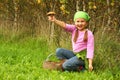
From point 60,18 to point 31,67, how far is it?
3140 millimetres

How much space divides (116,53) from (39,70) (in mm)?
1478

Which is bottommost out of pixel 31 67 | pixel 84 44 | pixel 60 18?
pixel 31 67

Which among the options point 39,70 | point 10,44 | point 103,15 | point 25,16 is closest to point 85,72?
point 39,70

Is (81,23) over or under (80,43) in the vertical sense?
over

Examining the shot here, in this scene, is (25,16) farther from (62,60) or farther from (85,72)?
(85,72)

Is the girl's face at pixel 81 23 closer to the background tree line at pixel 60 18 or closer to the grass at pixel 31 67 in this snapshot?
the background tree line at pixel 60 18

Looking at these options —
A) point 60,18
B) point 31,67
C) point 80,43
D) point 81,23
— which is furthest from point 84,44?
point 60,18

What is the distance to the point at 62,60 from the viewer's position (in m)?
7.40

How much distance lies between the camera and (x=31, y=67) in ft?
23.1

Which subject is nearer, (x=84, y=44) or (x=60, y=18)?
(x=84, y=44)

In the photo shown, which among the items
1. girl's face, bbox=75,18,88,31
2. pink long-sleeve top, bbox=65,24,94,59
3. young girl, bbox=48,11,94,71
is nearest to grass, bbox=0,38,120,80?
young girl, bbox=48,11,94,71

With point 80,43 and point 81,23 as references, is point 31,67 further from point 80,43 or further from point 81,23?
point 81,23

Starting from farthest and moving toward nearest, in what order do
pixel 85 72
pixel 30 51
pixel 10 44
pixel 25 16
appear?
1. pixel 25 16
2. pixel 10 44
3. pixel 30 51
4. pixel 85 72

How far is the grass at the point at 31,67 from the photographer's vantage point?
618 centimetres
